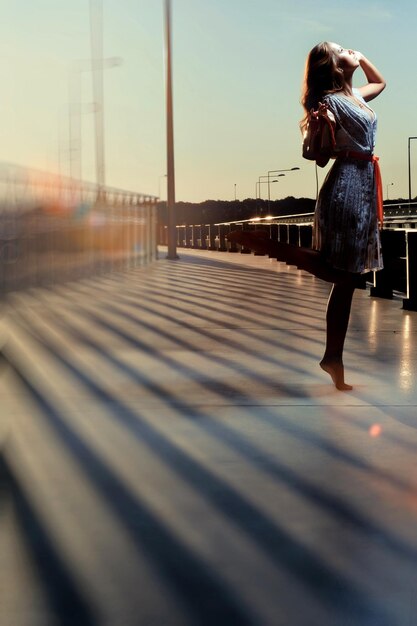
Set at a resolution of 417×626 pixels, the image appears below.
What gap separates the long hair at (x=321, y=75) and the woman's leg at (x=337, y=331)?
0.96m

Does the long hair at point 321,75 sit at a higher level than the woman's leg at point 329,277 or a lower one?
higher

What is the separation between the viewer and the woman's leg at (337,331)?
6.59 m

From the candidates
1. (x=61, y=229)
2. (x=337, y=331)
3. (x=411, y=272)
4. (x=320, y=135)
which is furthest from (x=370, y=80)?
(x=61, y=229)

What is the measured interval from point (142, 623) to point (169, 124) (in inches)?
1206

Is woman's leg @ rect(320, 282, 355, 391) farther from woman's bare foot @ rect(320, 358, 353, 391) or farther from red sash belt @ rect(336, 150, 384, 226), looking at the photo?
red sash belt @ rect(336, 150, 384, 226)

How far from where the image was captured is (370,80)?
6.77 meters

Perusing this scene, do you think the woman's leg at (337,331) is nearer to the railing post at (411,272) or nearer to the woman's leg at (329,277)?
the woman's leg at (329,277)

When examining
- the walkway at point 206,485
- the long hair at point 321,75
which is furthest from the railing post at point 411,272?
the long hair at point 321,75

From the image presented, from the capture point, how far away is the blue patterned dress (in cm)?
625

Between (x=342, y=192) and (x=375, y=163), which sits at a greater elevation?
(x=375, y=163)

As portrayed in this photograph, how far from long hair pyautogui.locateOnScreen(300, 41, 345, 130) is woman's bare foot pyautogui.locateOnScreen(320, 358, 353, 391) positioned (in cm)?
132

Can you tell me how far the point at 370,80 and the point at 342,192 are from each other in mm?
856

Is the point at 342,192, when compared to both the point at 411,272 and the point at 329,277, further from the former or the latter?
the point at 411,272

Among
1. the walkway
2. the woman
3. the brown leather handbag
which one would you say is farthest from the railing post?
the brown leather handbag
